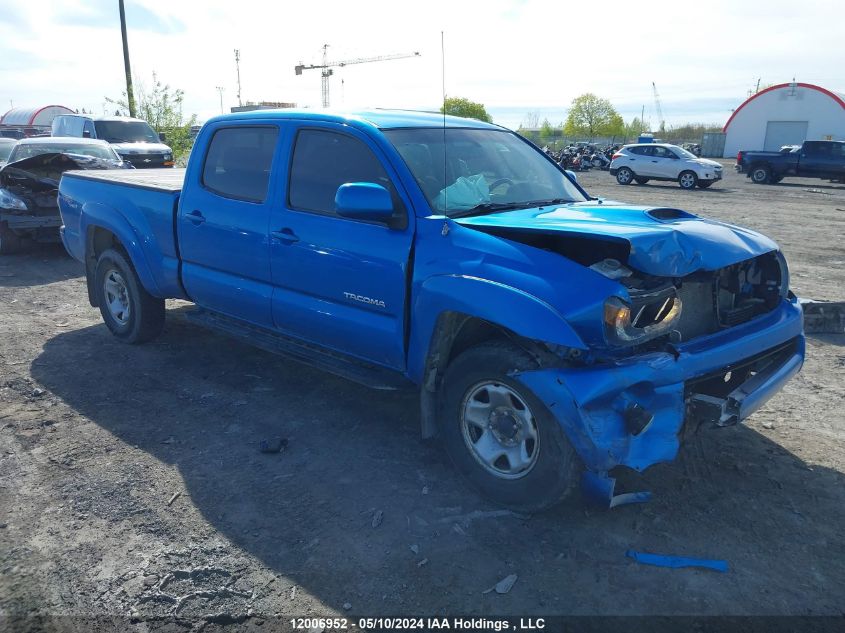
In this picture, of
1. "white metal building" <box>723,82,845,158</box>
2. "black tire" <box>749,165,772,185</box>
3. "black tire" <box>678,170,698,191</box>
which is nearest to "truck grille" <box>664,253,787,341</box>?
"black tire" <box>678,170,698,191</box>

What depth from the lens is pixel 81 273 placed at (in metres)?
9.50

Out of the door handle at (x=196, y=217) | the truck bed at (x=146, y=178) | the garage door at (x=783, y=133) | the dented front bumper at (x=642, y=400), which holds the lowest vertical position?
the dented front bumper at (x=642, y=400)

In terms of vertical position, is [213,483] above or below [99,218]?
below

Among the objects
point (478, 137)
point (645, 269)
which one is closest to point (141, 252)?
point (478, 137)

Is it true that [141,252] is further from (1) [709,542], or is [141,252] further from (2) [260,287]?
(1) [709,542]

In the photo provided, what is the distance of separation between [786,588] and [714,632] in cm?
49

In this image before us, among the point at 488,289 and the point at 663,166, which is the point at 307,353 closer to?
the point at 488,289

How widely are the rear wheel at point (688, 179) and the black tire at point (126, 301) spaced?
77.1 ft

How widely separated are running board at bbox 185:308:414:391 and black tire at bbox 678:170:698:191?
2369cm

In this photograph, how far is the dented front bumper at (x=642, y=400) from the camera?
3055mm

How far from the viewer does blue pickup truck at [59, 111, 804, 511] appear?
124 inches

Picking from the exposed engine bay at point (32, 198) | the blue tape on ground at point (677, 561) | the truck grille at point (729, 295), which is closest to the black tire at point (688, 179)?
the exposed engine bay at point (32, 198)

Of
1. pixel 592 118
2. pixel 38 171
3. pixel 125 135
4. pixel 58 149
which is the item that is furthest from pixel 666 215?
pixel 592 118

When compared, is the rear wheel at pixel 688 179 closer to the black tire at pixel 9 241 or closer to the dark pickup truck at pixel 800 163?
the dark pickup truck at pixel 800 163
